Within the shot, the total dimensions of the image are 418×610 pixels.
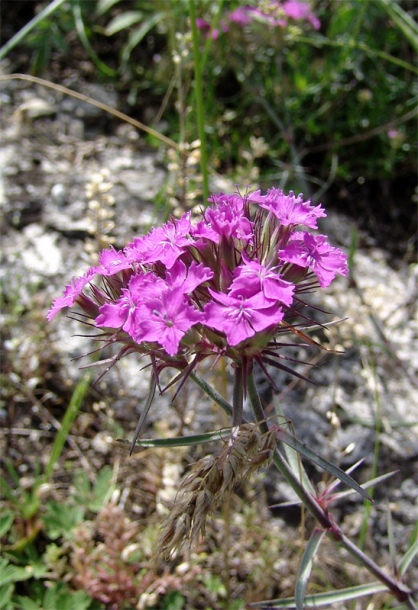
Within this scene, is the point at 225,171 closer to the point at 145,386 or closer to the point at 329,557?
the point at 145,386

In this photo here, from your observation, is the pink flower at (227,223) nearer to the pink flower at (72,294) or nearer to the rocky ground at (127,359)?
the pink flower at (72,294)

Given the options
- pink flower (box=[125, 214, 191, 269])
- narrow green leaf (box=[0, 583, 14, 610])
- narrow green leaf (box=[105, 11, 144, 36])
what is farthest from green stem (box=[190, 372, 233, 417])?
narrow green leaf (box=[105, 11, 144, 36])

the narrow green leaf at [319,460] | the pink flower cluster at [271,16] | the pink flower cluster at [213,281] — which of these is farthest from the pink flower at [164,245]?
the pink flower cluster at [271,16]

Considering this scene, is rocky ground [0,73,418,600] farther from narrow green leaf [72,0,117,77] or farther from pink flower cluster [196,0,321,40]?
pink flower cluster [196,0,321,40]

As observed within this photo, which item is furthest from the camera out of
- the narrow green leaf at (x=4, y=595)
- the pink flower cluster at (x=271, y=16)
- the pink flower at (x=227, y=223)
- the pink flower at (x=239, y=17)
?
the pink flower at (x=239, y=17)

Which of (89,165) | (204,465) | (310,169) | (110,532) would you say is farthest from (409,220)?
(204,465)

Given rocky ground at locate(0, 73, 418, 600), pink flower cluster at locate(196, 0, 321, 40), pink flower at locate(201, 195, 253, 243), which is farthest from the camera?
pink flower cluster at locate(196, 0, 321, 40)

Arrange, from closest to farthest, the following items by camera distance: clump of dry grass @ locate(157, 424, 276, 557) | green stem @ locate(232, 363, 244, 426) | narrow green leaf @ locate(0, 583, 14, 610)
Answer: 1. clump of dry grass @ locate(157, 424, 276, 557)
2. green stem @ locate(232, 363, 244, 426)
3. narrow green leaf @ locate(0, 583, 14, 610)
